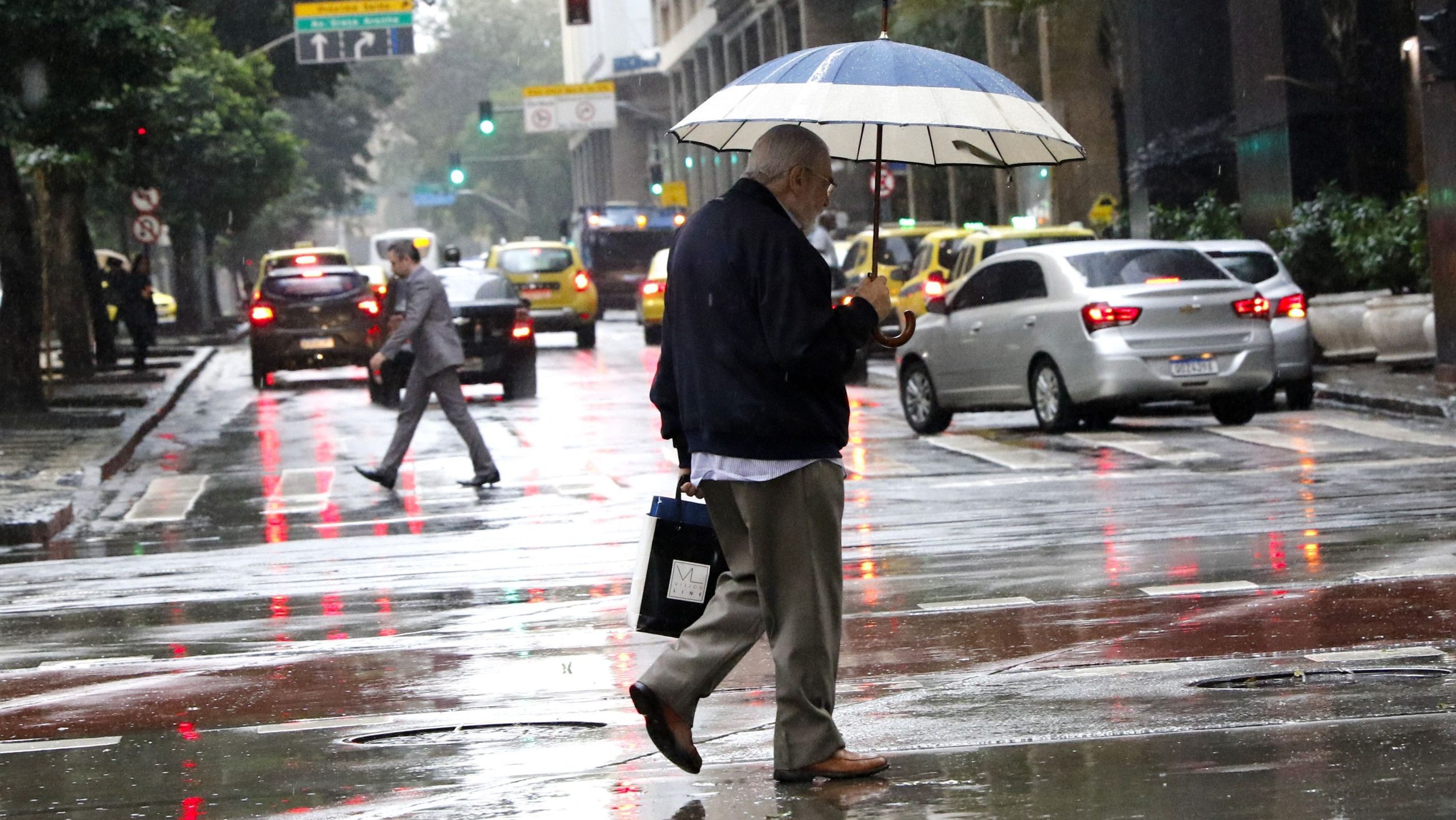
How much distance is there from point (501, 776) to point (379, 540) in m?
6.95

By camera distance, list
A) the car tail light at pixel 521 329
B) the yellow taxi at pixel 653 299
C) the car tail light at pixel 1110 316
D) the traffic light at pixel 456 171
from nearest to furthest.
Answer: the car tail light at pixel 1110 316
the car tail light at pixel 521 329
the yellow taxi at pixel 653 299
the traffic light at pixel 456 171

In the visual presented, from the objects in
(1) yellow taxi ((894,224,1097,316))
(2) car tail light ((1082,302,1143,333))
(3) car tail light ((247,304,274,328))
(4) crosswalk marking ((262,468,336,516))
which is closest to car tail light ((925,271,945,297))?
(1) yellow taxi ((894,224,1097,316))

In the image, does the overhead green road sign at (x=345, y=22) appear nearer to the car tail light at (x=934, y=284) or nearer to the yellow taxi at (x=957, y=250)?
the yellow taxi at (x=957, y=250)

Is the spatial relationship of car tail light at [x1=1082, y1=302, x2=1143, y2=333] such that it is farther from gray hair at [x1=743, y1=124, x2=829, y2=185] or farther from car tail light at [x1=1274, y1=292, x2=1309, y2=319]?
gray hair at [x1=743, y1=124, x2=829, y2=185]

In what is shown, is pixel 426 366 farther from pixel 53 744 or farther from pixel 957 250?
pixel 957 250

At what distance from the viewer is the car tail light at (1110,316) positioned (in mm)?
16969

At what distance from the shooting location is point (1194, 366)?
17.0 meters

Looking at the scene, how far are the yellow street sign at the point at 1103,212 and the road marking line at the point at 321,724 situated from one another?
29598 millimetres

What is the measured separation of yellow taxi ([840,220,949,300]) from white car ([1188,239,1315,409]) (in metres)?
7.77

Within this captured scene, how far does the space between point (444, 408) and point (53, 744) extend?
28.9 feet

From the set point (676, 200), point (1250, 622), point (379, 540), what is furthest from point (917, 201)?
point (1250, 622)

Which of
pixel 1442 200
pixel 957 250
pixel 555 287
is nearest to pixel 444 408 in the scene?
pixel 1442 200

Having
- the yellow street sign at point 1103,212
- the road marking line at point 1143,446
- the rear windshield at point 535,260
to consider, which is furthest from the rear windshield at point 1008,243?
the rear windshield at point 535,260

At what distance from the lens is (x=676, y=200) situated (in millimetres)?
75562
